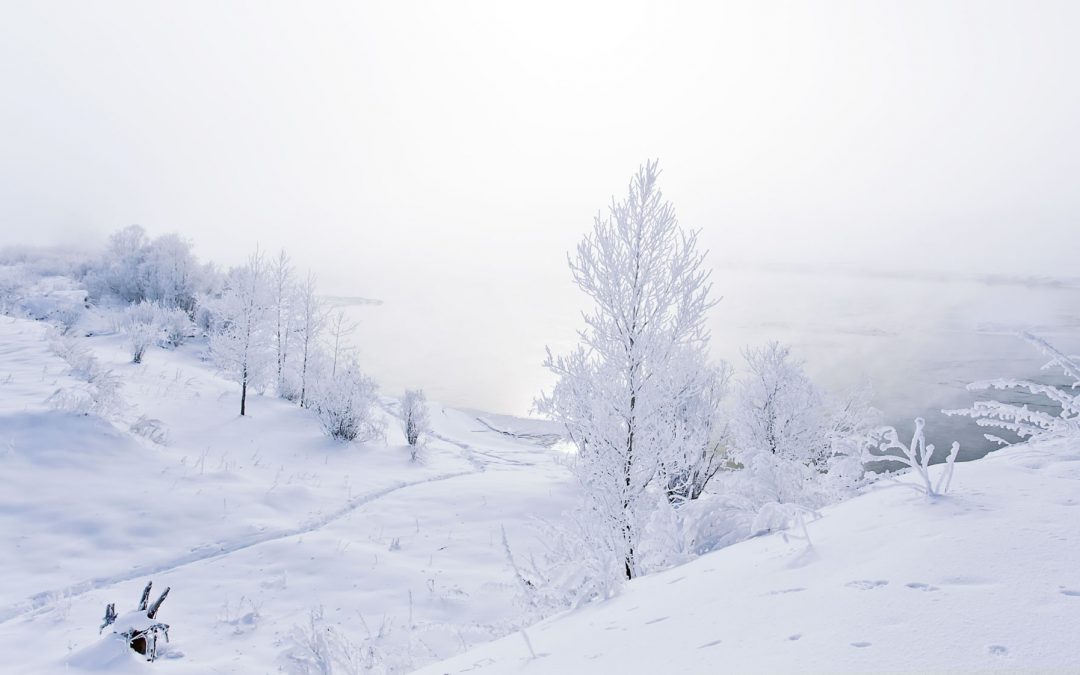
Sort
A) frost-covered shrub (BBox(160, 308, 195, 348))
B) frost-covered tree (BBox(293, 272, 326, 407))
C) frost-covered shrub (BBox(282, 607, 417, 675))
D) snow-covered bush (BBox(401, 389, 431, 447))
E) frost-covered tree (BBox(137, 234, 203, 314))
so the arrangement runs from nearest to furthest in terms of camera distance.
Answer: frost-covered shrub (BBox(282, 607, 417, 675))
snow-covered bush (BBox(401, 389, 431, 447))
frost-covered tree (BBox(293, 272, 326, 407))
frost-covered shrub (BBox(160, 308, 195, 348))
frost-covered tree (BBox(137, 234, 203, 314))

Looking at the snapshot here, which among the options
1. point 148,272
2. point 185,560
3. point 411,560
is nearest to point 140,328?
point 148,272

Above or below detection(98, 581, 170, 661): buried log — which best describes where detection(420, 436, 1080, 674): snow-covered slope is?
above

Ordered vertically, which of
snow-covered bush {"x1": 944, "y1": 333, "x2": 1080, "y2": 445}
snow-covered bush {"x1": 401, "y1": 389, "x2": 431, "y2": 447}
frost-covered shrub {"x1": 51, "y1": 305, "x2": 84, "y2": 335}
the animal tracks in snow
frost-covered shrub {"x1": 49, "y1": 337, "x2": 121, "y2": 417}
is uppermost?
snow-covered bush {"x1": 944, "y1": 333, "x2": 1080, "y2": 445}

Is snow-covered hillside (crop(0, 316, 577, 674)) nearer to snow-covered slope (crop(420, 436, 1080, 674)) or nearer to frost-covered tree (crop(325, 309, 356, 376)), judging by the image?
snow-covered slope (crop(420, 436, 1080, 674))

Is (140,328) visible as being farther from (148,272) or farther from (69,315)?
(148,272)

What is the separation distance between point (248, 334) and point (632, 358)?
2250 cm

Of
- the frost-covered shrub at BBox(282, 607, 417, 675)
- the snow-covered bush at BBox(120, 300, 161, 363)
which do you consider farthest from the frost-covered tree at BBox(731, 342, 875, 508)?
the snow-covered bush at BBox(120, 300, 161, 363)

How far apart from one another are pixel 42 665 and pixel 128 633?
1159mm

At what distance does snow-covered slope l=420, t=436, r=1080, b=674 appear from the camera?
1.60m

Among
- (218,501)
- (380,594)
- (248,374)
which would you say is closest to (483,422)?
(248,374)

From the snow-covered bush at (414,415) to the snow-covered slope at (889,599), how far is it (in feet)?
62.2

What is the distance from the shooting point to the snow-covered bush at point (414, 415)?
22.0 meters

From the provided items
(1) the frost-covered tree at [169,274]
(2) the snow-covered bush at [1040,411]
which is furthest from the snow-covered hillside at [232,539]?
(1) the frost-covered tree at [169,274]

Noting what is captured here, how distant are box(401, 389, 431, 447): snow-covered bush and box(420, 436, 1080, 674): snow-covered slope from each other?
1895cm
